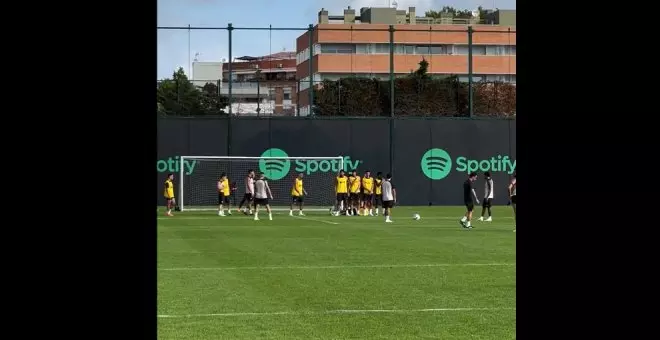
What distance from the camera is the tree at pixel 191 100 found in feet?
154

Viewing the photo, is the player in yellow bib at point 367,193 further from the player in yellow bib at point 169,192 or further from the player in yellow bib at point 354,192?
the player in yellow bib at point 169,192

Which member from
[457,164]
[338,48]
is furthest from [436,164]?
[338,48]

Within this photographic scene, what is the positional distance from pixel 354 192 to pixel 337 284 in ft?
86.0

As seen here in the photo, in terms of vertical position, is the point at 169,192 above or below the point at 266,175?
below

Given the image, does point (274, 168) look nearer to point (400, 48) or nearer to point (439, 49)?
point (400, 48)

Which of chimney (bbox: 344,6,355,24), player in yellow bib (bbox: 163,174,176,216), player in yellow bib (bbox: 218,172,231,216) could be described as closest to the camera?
player in yellow bib (bbox: 163,174,176,216)

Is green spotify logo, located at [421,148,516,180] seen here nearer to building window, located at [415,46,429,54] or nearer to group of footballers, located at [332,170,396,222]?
group of footballers, located at [332,170,396,222]

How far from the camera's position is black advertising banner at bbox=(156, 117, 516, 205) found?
4666cm

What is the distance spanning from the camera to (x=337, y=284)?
49.9 ft

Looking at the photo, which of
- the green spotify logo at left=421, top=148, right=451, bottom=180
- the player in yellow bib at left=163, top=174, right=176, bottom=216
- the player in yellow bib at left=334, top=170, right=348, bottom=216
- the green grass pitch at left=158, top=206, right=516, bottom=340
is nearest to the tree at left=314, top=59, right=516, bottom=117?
the green spotify logo at left=421, top=148, right=451, bottom=180

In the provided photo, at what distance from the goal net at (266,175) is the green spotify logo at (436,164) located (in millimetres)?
4030

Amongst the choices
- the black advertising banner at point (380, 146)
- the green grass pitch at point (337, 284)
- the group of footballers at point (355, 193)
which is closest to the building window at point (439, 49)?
the black advertising banner at point (380, 146)

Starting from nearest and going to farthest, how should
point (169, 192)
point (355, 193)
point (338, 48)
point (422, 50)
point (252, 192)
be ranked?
point (252, 192)
point (169, 192)
point (355, 193)
point (338, 48)
point (422, 50)

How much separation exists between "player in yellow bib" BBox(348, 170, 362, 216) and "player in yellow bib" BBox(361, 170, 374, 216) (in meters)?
0.24
